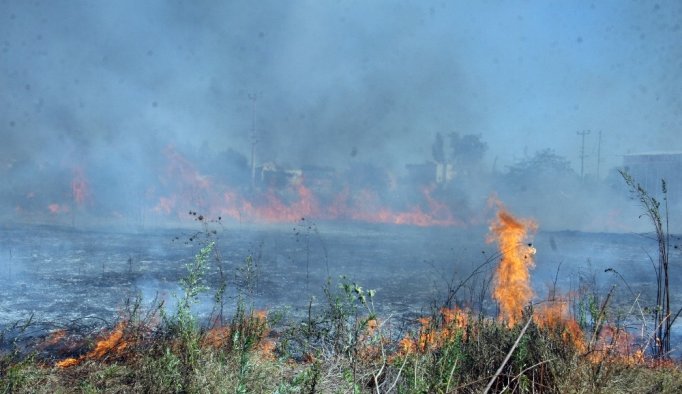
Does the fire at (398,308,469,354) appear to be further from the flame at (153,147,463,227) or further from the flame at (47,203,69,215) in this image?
the flame at (47,203,69,215)

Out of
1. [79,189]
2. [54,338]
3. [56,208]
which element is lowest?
[54,338]

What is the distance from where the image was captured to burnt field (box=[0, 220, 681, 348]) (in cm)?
795

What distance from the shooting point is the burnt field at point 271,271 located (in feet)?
26.1

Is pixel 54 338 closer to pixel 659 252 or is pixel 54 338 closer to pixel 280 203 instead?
pixel 659 252

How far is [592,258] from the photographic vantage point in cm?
1677

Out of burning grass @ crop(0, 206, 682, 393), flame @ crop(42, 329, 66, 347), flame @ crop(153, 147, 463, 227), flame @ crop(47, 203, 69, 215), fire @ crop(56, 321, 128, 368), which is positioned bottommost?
flame @ crop(42, 329, 66, 347)

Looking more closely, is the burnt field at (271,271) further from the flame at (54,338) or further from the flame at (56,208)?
the flame at (56,208)

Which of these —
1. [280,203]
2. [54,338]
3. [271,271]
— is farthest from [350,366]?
[280,203]

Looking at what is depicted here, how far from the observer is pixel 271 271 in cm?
1199

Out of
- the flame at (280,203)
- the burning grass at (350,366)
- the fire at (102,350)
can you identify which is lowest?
the fire at (102,350)

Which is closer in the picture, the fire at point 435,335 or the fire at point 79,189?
the fire at point 435,335

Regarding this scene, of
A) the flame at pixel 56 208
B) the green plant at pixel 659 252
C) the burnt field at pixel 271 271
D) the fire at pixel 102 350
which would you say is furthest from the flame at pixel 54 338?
the flame at pixel 56 208

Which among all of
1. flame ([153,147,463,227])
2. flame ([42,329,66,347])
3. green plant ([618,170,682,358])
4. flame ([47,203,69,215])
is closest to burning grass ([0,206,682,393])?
green plant ([618,170,682,358])

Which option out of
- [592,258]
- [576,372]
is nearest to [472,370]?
[576,372]
